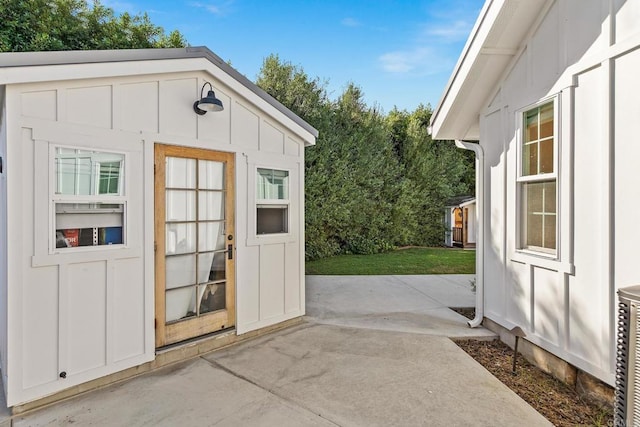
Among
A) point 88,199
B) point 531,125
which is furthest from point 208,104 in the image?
point 531,125

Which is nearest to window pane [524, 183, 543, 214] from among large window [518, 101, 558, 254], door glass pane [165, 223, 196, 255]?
large window [518, 101, 558, 254]

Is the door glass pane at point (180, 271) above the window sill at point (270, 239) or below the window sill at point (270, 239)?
below

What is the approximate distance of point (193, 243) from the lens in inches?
144

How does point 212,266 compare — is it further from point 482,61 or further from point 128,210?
point 482,61

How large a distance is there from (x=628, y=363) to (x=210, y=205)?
3.65 m

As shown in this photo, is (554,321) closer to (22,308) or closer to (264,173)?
(264,173)

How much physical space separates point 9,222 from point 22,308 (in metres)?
0.65

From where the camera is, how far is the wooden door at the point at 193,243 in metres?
3.39

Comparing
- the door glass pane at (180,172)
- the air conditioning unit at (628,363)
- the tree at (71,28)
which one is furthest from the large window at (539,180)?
the tree at (71,28)

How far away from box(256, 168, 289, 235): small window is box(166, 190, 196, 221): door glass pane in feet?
2.75

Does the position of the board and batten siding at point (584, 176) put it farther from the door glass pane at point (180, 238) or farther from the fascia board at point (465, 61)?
the door glass pane at point (180, 238)

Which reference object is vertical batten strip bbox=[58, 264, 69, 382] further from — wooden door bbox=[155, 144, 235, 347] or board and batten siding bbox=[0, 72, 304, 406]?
wooden door bbox=[155, 144, 235, 347]

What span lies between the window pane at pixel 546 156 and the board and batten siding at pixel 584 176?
221 millimetres

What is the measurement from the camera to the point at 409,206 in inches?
518
